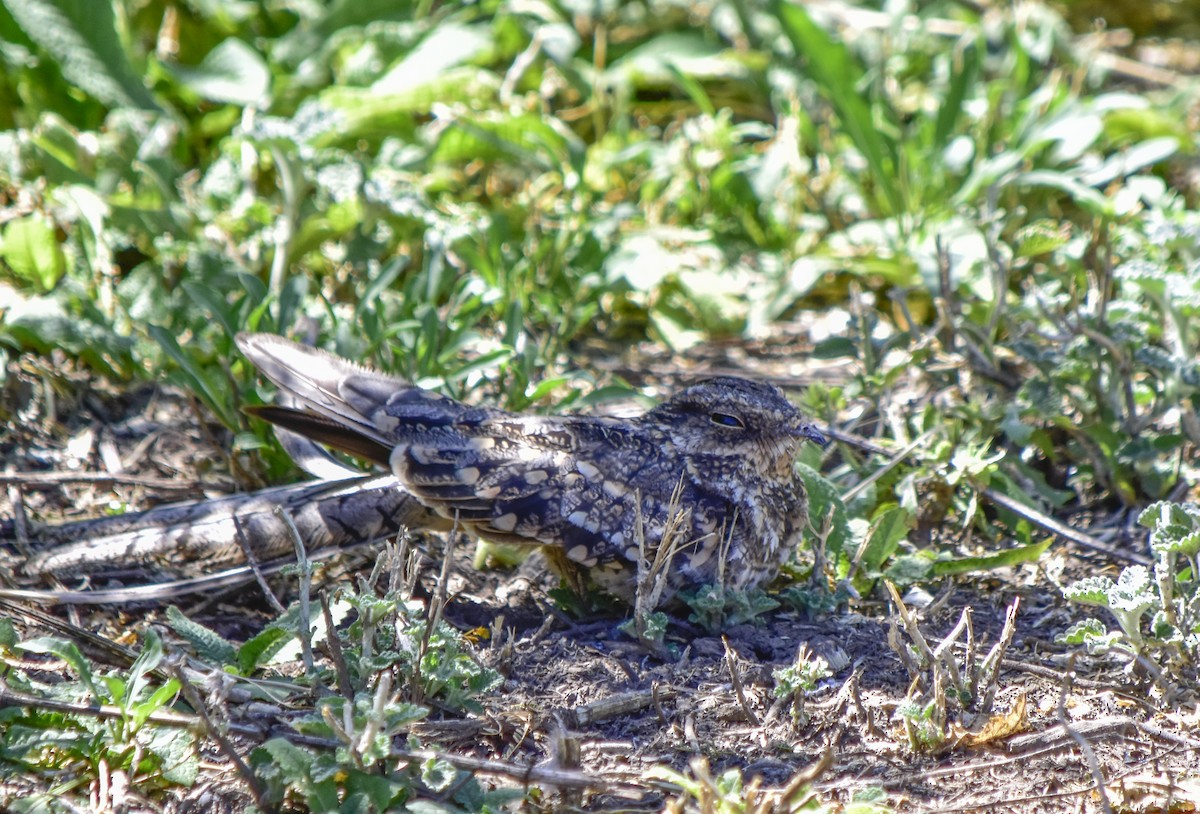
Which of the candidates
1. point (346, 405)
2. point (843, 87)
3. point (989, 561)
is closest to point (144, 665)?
point (346, 405)

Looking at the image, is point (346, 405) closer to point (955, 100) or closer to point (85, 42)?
point (85, 42)

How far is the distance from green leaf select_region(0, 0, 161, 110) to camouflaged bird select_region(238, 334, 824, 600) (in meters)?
2.00

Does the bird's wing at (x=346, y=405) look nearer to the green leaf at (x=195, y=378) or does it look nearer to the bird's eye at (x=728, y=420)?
the green leaf at (x=195, y=378)

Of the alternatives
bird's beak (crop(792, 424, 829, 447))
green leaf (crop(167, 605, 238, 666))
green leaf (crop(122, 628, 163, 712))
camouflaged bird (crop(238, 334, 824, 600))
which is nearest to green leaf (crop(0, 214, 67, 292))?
camouflaged bird (crop(238, 334, 824, 600))

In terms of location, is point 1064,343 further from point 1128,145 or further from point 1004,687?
point 1128,145

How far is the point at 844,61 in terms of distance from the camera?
5059 millimetres

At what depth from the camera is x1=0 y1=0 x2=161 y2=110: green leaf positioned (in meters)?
4.78

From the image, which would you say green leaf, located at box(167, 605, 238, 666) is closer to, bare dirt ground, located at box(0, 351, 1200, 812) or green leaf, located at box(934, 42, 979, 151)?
bare dirt ground, located at box(0, 351, 1200, 812)

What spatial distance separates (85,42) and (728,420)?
10.3 ft

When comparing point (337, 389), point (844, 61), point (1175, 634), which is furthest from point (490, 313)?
point (1175, 634)

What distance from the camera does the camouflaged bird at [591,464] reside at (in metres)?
3.23

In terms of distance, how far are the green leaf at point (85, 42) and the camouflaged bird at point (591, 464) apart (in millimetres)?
1998

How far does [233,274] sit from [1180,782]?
3.18 metres

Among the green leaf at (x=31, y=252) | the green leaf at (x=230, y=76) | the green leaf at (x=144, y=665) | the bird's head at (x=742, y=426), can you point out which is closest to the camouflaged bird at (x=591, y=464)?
the bird's head at (x=742, y=426)
